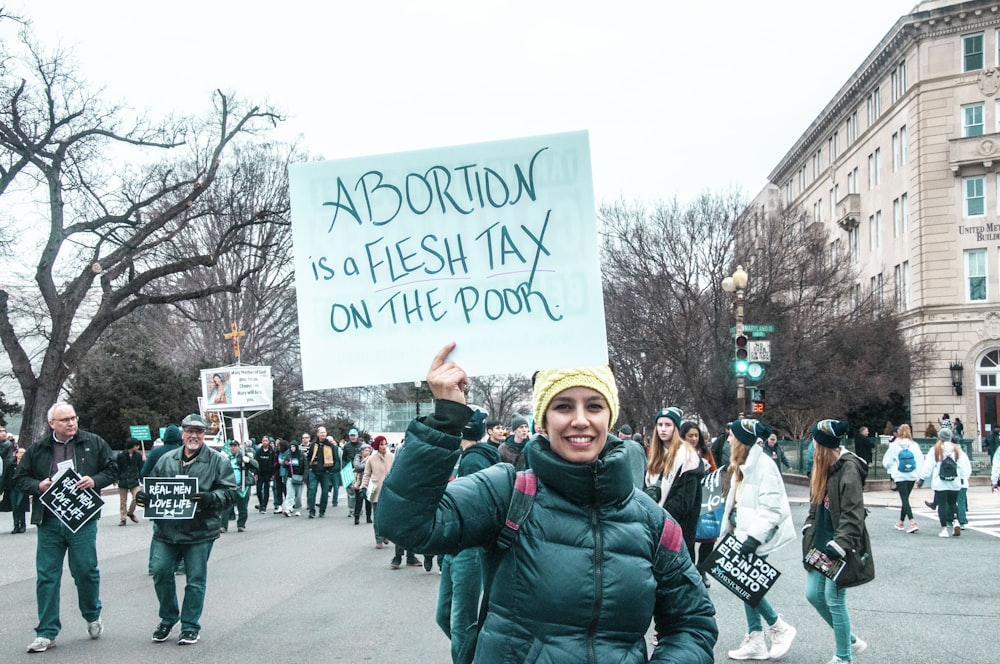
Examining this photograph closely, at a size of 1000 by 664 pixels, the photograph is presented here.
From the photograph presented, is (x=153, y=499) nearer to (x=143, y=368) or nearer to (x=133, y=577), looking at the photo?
(x=133, y=577)

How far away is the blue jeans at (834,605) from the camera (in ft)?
22.8

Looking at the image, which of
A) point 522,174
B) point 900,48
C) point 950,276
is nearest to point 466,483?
point 522,174

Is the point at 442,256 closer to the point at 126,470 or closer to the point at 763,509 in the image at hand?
the point at 763,509

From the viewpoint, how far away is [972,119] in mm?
47469

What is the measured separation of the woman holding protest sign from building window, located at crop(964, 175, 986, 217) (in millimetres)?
45230

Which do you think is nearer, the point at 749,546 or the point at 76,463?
the point at 749,546

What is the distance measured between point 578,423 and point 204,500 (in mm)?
6030

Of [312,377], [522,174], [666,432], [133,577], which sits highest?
[522,174]

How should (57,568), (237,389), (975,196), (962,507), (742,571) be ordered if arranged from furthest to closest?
(975,196), (237,389), (962,507), (57,568), (742,571)

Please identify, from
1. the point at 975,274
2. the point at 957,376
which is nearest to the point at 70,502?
the point at 957,376

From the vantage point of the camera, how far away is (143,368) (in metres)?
35.6

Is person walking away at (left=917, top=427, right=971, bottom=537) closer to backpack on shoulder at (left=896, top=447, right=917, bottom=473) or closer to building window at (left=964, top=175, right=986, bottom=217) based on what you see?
backpack on shoulder at (left=896, top=447, right=917, bottom=473)

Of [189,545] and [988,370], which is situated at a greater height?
[189,545]

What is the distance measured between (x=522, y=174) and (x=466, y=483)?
1.14 meters
